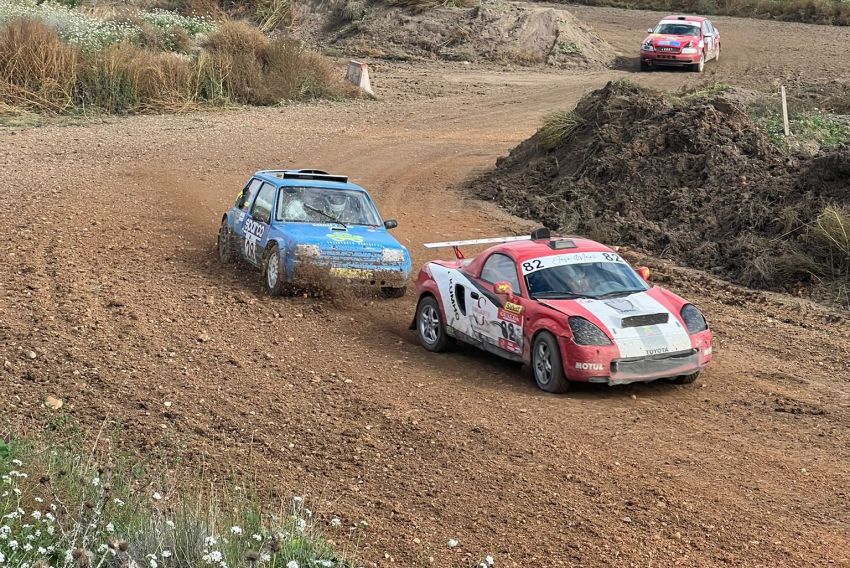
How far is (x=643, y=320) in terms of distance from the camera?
41.9ft

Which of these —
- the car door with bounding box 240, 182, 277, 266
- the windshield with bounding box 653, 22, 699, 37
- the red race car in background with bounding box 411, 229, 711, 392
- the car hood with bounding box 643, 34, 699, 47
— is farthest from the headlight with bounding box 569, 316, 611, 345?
the windshield with bounding box 653, 22, 699, 37

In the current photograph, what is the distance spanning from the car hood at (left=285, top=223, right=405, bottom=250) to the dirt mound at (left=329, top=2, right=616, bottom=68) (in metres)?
26.6

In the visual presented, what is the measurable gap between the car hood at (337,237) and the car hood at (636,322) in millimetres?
4056

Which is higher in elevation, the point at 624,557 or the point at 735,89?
the point at 735,89

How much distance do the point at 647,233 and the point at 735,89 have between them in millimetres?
7147

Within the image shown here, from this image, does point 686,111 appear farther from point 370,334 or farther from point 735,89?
point 370,334

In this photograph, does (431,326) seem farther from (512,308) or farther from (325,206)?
(325,206)

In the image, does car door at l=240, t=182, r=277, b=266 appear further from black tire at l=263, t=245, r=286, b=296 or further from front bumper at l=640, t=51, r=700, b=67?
front bumper at l=640, t=51, r=700, b=67

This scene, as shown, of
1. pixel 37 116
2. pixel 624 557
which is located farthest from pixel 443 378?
pixel 37 116

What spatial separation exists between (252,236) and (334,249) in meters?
1.71

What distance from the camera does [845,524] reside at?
9.34 m

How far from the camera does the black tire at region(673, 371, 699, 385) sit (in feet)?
42.8

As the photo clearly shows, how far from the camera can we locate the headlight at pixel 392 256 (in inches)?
654

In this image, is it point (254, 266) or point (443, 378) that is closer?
point (443, 378)
